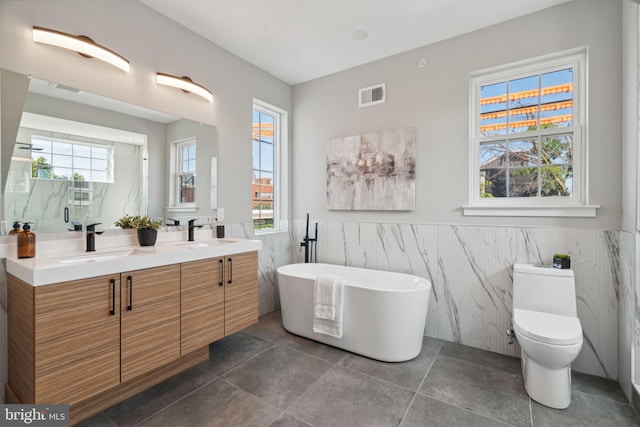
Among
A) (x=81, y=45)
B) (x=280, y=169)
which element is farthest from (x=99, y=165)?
(x=280, y=169)

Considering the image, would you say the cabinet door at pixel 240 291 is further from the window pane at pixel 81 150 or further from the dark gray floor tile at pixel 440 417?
the dark gray floor tile at pixel 440 417

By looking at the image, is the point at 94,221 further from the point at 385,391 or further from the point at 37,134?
the point at 385,391

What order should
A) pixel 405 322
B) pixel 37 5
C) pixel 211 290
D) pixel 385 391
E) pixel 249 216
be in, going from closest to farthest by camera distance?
pixel 37 5 → pixel 385 391 → pixel 211 290 → pixel 405 322 → pixel 249 216

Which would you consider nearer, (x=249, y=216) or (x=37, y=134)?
(x=37, y=134)

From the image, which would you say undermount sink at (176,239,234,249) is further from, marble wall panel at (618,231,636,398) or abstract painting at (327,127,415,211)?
marble wall panel at (618,231,636,398)

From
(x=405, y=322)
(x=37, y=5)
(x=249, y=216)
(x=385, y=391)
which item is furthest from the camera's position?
(x=249, y=216)

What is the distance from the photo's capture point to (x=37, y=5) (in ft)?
6.05

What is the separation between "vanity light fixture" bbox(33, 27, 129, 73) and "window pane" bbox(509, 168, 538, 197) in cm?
329

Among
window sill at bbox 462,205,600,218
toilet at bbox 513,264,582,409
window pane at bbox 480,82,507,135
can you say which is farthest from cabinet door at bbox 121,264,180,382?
window pane at bbox 480,82,507,135

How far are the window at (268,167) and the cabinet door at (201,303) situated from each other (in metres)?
1.30

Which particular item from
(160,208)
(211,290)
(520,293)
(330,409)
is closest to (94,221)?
(160,208)

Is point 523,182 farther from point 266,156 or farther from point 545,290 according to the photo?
point 266,156

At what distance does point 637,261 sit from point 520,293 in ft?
2.31

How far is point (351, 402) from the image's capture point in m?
1.94
